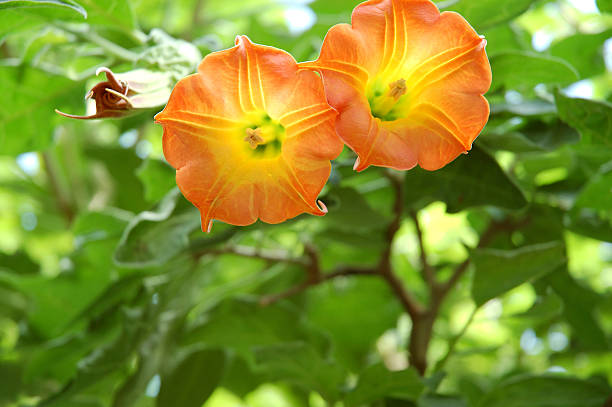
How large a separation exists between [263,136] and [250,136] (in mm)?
18

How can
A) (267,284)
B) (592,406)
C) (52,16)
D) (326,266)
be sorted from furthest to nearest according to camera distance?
(326,266) < (267,284) < (592,406) < (52,16)

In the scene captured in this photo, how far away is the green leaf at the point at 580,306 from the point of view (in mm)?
1146

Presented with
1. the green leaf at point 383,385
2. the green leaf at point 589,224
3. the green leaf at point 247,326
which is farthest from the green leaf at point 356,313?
the green leaf at point 589,224

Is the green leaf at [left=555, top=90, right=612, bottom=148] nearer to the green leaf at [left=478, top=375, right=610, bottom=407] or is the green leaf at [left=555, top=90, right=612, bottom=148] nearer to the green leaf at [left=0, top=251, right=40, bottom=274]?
the green leaf at [left=478, top=375, right=610, bottom=407]

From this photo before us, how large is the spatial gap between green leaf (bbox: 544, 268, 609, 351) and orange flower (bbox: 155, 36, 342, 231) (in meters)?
0.65

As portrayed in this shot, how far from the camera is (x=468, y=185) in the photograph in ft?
2.91

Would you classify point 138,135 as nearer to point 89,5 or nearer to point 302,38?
point 302,38

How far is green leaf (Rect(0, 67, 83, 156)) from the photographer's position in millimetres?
954

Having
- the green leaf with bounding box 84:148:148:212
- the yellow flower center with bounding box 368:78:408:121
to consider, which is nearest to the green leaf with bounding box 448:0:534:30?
the yellow flower center with bounding box 368:78:408:121

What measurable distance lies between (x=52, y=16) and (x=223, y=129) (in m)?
→ 0.38

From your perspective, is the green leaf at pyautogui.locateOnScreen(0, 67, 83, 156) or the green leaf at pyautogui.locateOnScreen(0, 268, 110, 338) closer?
A: the green leaf at pyautogui.locateOnScreen(0, 67, 83, 156)

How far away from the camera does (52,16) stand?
2.87 ft

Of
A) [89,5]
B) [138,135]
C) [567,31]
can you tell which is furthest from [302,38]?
[567,31]

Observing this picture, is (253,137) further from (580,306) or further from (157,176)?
(580,306)
